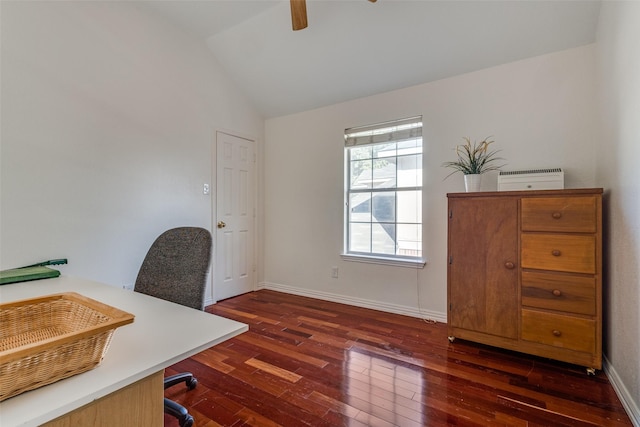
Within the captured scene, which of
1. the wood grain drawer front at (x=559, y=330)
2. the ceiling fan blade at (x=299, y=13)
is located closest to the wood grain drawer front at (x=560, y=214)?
the wood grain drawer front at (x=559, y=330)

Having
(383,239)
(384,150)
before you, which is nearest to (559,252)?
(383,239)

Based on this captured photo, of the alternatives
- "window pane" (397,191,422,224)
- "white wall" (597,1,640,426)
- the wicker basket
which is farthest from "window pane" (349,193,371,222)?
the wicker basket

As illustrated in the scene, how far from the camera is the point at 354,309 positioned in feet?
10.9

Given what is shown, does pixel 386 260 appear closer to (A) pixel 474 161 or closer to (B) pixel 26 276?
(A) pixel 474 161

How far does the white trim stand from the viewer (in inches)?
59.7

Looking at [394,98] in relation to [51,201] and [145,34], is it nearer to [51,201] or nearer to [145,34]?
[145,34]

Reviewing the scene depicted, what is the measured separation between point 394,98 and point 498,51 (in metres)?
0.97

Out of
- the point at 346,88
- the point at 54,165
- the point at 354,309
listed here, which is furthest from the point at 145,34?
the point at 354,309

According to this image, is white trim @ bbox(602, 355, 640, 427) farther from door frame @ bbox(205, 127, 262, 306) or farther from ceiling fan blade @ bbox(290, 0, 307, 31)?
door frame @ bbox(205, 127, 262, 306)

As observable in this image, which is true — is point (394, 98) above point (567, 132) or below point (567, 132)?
above

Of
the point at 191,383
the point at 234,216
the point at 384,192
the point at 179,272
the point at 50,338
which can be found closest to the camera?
the point at 50,338

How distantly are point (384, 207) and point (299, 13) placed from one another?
6.51 feet

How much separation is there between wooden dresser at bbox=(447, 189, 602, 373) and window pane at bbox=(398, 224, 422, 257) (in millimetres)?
622

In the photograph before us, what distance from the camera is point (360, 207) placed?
3516 millimetres
